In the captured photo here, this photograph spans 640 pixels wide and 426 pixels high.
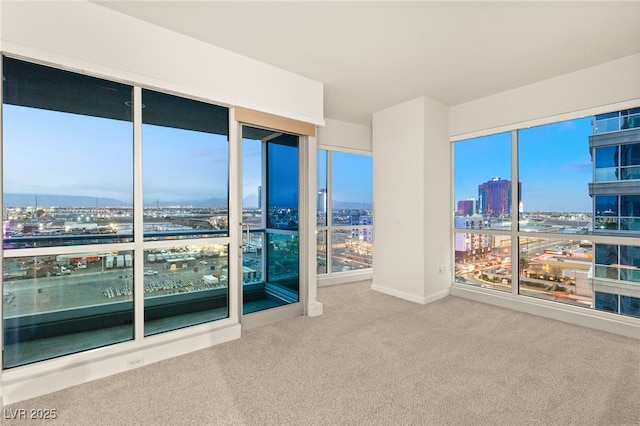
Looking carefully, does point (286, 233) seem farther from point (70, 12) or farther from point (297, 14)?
point (70, 12)

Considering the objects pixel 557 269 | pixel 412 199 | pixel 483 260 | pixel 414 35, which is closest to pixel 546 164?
pixel 557 269

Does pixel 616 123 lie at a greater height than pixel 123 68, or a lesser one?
lesser

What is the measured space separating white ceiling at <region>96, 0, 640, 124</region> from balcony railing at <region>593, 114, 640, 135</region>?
632 millimetres

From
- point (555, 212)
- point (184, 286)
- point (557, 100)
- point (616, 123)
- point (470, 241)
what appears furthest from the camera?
point (470, 241)

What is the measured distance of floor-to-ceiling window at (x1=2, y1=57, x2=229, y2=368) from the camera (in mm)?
2133

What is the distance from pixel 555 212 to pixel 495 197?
0.70 metres

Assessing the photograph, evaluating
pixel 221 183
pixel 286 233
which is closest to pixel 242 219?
pixel 221 183

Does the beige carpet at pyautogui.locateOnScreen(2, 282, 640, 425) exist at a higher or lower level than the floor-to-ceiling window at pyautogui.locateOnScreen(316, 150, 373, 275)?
lower

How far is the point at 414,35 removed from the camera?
2.63 meters

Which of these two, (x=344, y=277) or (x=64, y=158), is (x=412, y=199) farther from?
(x=64, y=158)

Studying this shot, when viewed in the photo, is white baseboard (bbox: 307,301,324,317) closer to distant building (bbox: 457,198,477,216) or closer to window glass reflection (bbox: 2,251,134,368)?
window glass reflection (bbox: 2,251,134,368)

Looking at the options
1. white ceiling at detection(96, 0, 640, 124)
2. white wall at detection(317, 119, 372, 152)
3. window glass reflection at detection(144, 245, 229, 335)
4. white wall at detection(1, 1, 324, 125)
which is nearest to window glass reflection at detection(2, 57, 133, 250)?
white wall at detection(1, 1, 324, 125)

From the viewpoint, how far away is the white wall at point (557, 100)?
3.05m

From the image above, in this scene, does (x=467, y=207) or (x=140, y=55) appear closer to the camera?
(x=140, y=55)
